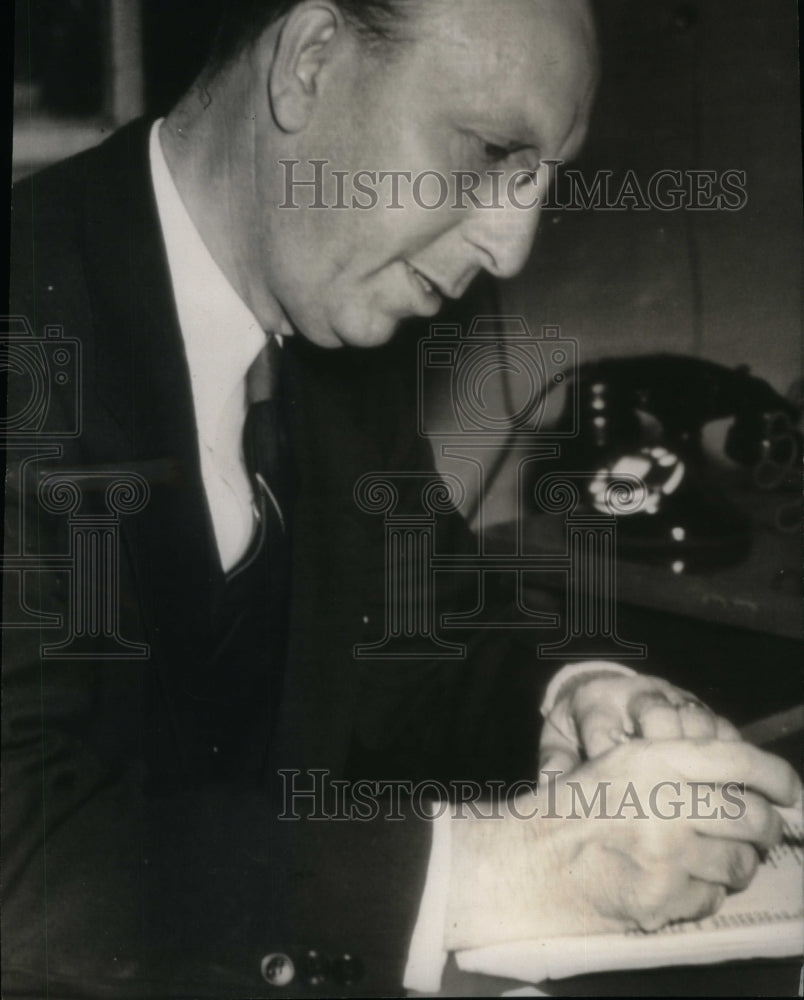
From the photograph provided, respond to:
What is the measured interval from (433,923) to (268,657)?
0.47m

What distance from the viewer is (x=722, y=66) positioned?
1.59 meters

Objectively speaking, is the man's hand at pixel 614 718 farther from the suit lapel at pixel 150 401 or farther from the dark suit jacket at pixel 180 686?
the suit lapel at pixel 150 401

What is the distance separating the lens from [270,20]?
1.51m

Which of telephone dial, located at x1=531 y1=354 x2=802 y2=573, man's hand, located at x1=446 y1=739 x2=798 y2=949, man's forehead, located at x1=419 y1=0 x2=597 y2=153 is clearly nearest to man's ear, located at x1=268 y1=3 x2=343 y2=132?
man's forehead, located at x1=419 y1=0 x2=597 y2=153

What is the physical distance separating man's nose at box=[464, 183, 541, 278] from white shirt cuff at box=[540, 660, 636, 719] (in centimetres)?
61

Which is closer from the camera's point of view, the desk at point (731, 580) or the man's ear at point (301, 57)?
the man's ear at point (301, 57)

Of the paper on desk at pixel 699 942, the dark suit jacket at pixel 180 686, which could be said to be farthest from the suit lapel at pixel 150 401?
the paper on desk at pixel 699 942

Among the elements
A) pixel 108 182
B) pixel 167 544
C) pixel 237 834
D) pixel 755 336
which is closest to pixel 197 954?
pixel 237 834

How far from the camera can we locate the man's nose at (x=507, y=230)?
1561mm

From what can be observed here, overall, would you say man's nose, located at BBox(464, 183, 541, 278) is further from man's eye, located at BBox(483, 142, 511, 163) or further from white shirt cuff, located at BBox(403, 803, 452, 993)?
white shirt cuff, located at BBox(403, 803, 452, 993)

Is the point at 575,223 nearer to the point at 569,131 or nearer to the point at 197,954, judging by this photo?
the point at 569,131

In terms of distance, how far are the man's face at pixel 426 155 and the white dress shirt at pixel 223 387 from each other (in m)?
0.08

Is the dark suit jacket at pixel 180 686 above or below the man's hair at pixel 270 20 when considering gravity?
below

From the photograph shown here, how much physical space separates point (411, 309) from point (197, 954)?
1039mm
